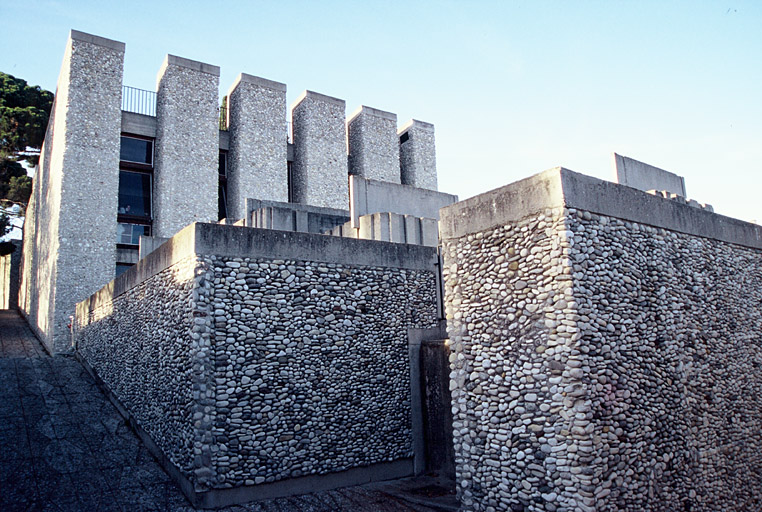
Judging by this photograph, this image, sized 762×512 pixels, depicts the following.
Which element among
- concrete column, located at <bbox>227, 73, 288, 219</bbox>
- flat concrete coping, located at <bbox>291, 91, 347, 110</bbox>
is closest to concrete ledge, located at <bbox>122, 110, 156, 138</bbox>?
concrete column, located at <bbox>227, 73, 288, 219</bbox>

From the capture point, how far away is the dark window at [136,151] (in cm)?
2367

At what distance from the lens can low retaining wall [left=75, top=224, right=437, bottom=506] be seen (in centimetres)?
879

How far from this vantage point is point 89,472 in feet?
30.8

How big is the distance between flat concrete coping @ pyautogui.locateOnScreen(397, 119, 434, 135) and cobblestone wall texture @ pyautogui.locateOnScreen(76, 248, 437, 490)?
72.2ft

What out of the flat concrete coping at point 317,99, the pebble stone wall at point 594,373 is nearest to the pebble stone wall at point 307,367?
the pebble stone wall at point 594,373

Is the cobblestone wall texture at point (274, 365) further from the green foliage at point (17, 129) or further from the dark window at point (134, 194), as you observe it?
the green foliage at point (17, 129)

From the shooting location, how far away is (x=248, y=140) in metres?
25.7

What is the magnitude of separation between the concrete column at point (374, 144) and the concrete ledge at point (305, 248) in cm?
1834

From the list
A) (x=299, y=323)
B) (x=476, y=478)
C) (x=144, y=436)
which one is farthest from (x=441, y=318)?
(x=144, y=436)

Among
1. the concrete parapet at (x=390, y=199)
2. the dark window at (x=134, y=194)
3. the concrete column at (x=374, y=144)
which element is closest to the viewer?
the concrete parapet at (x=390, y=199)

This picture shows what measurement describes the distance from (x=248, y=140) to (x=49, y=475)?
1892 cm

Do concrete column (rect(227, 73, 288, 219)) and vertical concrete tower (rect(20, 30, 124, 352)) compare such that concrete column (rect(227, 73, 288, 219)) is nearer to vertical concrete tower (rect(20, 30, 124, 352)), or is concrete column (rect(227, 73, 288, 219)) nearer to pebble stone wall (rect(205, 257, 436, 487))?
vertical concrete tower (rect(20, 30, 124, 352))

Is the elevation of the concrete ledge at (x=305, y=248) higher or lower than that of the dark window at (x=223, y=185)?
lower

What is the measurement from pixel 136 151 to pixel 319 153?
335 inches
